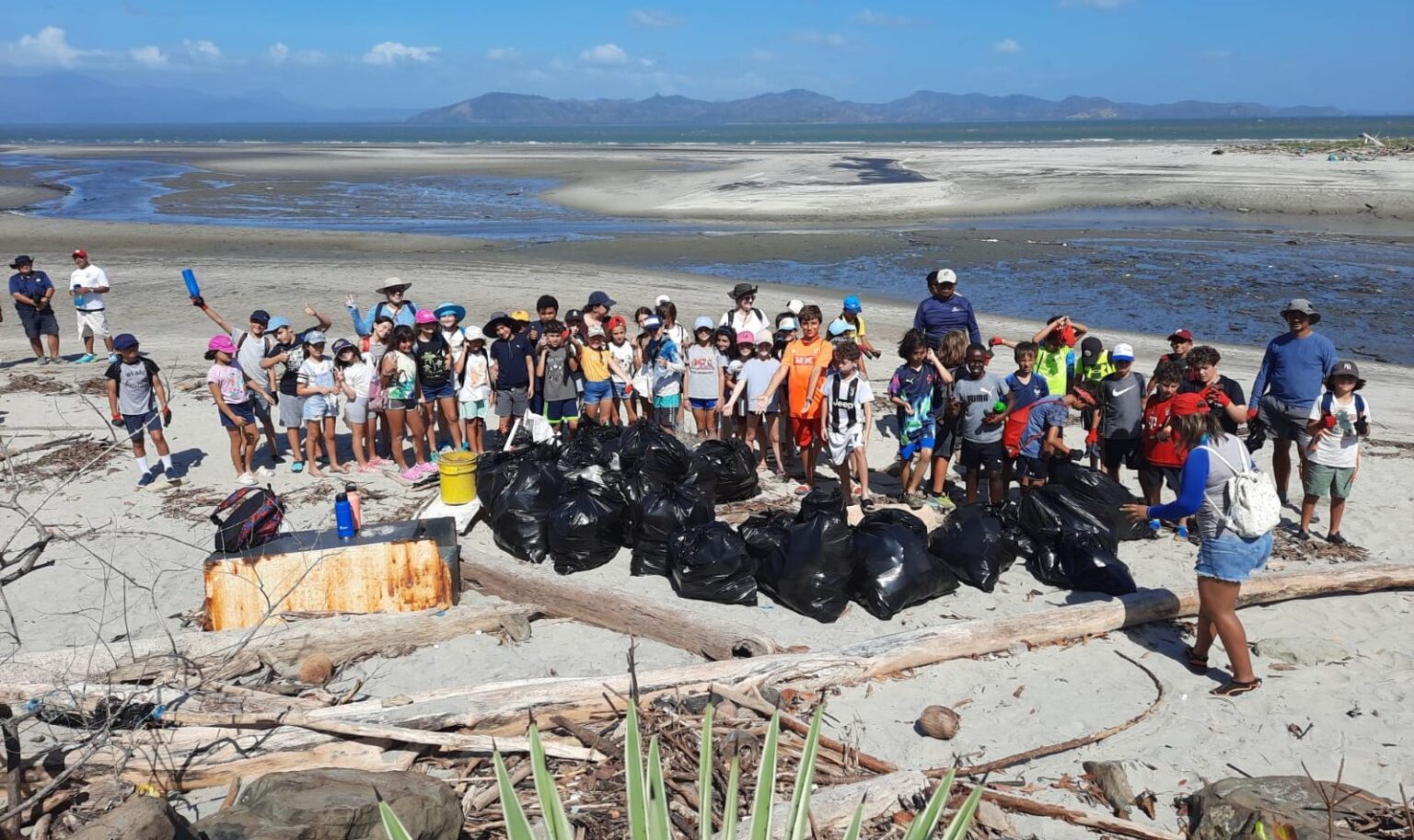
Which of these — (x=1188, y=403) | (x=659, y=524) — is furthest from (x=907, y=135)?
(x=659, y=524)

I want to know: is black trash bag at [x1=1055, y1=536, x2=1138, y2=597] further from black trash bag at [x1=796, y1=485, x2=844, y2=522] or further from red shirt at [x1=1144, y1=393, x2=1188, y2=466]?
black trash bag at [x1=796, y1=485, x2=844, y2=522]

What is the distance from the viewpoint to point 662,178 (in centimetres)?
4562

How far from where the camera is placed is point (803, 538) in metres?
5.97

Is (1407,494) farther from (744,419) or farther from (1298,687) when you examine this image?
(744,419)

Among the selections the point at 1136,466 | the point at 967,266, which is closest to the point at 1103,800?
the point at 1136,466

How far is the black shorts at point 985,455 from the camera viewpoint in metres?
7.23

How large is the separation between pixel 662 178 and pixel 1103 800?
143ft

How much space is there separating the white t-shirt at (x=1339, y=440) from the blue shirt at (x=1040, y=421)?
1613 mm

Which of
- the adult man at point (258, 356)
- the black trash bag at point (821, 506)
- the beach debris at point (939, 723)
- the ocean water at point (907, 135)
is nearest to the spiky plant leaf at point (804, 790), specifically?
the beach debris at point (939, 723)

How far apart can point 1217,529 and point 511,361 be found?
5.63 meters

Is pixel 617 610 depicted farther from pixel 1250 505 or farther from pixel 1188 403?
pixel 1188 403

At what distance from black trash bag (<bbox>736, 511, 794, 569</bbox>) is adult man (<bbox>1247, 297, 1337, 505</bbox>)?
359 cm

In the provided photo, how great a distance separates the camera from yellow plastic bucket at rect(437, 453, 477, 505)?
7.05 metres

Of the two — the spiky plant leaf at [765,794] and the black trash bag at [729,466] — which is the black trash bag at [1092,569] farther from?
the spiky plant leaf at [765,794]
